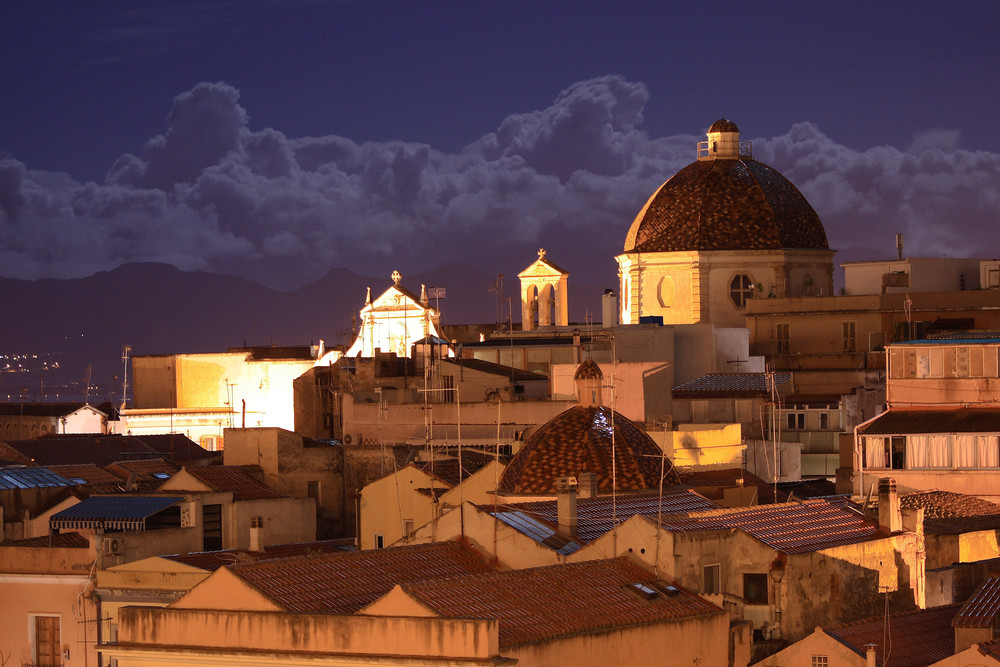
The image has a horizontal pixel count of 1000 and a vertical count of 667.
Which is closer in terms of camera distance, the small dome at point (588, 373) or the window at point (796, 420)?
the small dome at point (588, 373)

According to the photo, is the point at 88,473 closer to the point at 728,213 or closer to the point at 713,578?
the point at 713,578

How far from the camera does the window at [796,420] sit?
41.1 meters

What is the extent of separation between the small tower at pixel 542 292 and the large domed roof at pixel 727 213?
1883mm

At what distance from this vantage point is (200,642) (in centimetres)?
1927

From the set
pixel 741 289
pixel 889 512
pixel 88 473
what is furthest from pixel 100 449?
pixel 889 512

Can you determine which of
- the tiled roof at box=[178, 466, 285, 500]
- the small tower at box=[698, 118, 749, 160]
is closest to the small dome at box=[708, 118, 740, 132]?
Answer: the small tower at box=[698, 118, 749, 160]

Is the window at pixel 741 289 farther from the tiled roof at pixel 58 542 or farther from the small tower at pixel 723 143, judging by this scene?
the tiled roof at pixel 58 542

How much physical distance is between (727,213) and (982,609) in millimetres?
26836

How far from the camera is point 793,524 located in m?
25.0

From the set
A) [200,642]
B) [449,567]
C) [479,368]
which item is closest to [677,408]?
[479,368]

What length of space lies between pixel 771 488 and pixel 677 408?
778cm

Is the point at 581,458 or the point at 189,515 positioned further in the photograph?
the point at 189,515

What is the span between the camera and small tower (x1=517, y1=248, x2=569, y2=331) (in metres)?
48.9

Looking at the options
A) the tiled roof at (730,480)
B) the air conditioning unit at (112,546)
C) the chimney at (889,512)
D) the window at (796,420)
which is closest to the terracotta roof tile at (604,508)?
the chimney at (889,512)
